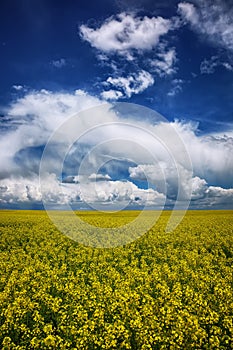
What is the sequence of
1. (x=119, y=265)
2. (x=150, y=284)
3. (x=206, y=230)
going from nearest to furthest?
(x=150, y=284) < (x=119, y=265) < (x=206, y=230)

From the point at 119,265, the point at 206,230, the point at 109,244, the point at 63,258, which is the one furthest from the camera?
the point at 206,230

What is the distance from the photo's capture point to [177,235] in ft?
81.1

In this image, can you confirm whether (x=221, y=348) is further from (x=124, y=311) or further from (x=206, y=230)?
(x=206, y=230)

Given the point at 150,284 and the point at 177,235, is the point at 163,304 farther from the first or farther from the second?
the point at 177,235

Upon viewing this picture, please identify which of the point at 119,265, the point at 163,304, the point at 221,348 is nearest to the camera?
the point at 221,348

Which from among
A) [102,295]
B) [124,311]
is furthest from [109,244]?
[124,311]

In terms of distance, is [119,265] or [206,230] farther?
[206,230]

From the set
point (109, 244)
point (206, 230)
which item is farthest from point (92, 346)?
point (206, 230)

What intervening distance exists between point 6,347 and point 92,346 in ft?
7.12

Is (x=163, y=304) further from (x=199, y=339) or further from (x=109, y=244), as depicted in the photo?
(x=109, y=244)

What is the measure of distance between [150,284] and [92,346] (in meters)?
5.28

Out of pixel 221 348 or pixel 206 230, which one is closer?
pixel 221 348

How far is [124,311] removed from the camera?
901 cm

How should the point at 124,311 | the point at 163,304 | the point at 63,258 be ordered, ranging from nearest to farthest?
the point at 124,311 < the point at 163,304 < the point at 63,258
